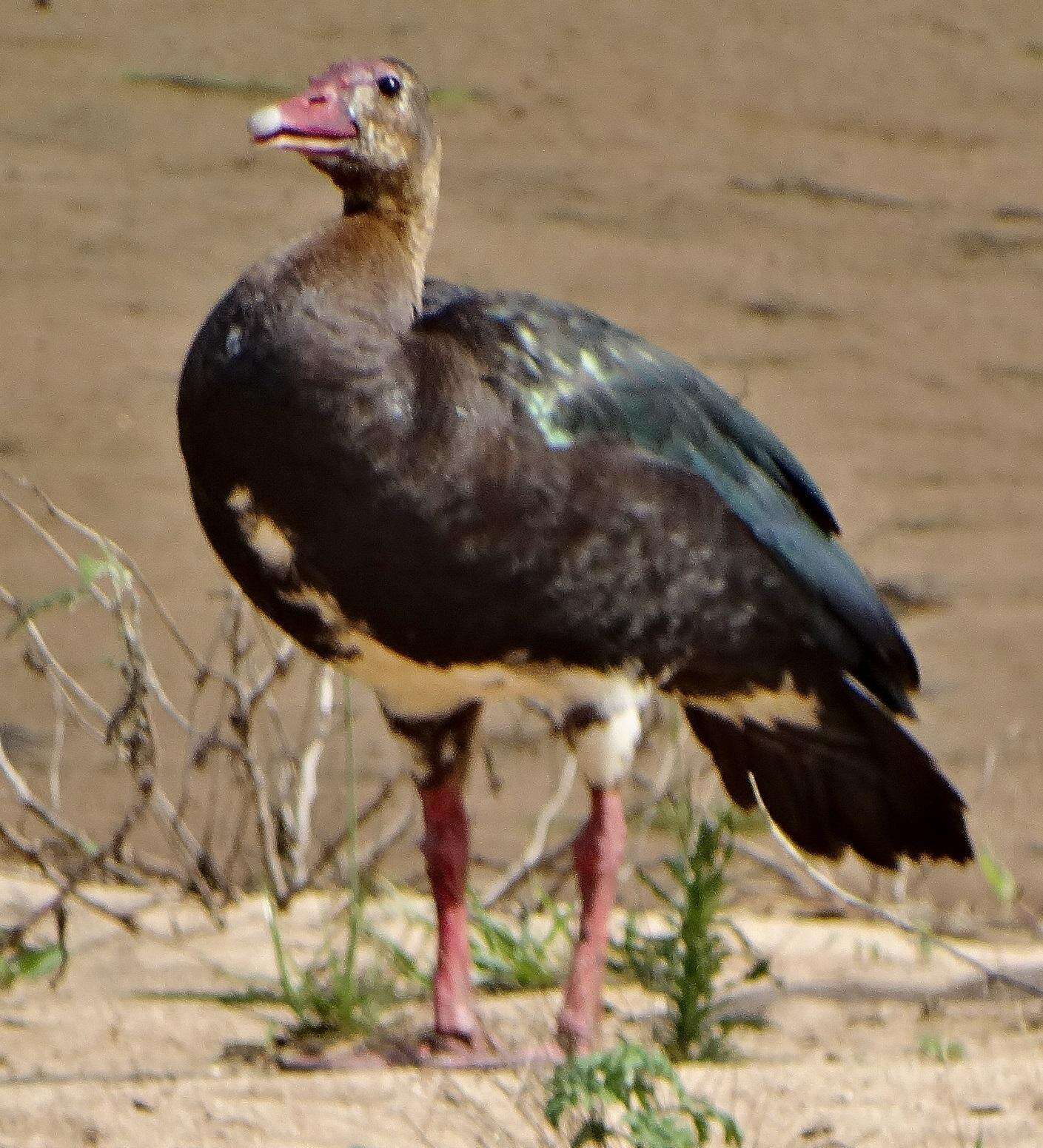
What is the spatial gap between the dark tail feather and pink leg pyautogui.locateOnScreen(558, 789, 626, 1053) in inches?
11.1

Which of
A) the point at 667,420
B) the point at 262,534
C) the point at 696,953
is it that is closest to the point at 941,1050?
the point at 696,953

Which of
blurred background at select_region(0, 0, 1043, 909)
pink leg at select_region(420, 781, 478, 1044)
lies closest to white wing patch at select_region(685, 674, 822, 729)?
pink leg at select_region(420, 781, 478, 1044)

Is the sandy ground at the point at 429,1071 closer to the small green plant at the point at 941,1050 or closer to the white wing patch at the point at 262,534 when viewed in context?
the small green plant at the point at 941,1050

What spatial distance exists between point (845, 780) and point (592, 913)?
0.60 metres

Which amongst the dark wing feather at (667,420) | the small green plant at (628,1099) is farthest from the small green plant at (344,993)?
the small green plant at (628,1099)

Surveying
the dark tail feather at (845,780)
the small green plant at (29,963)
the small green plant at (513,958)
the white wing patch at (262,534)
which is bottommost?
the small green plant at (29,963)

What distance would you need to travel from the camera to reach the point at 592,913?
335 centimetres

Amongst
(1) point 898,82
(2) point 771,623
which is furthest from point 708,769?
(1) point 898,82

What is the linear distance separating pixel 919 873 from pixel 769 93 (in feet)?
6.17

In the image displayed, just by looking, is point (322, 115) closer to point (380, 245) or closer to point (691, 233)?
point (380, 245)

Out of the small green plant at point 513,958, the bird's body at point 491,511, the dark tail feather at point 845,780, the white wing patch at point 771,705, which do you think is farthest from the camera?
the small green plant at point 513,958

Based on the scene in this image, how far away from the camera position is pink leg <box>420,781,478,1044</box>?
3.35m

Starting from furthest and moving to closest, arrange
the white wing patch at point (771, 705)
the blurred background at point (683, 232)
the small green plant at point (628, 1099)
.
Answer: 1. the blurred background at point (683, 232)
2. the white wing patch at point (771, 705)
3. the small green plant at point (628, 1099)

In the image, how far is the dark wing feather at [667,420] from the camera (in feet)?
10.3
